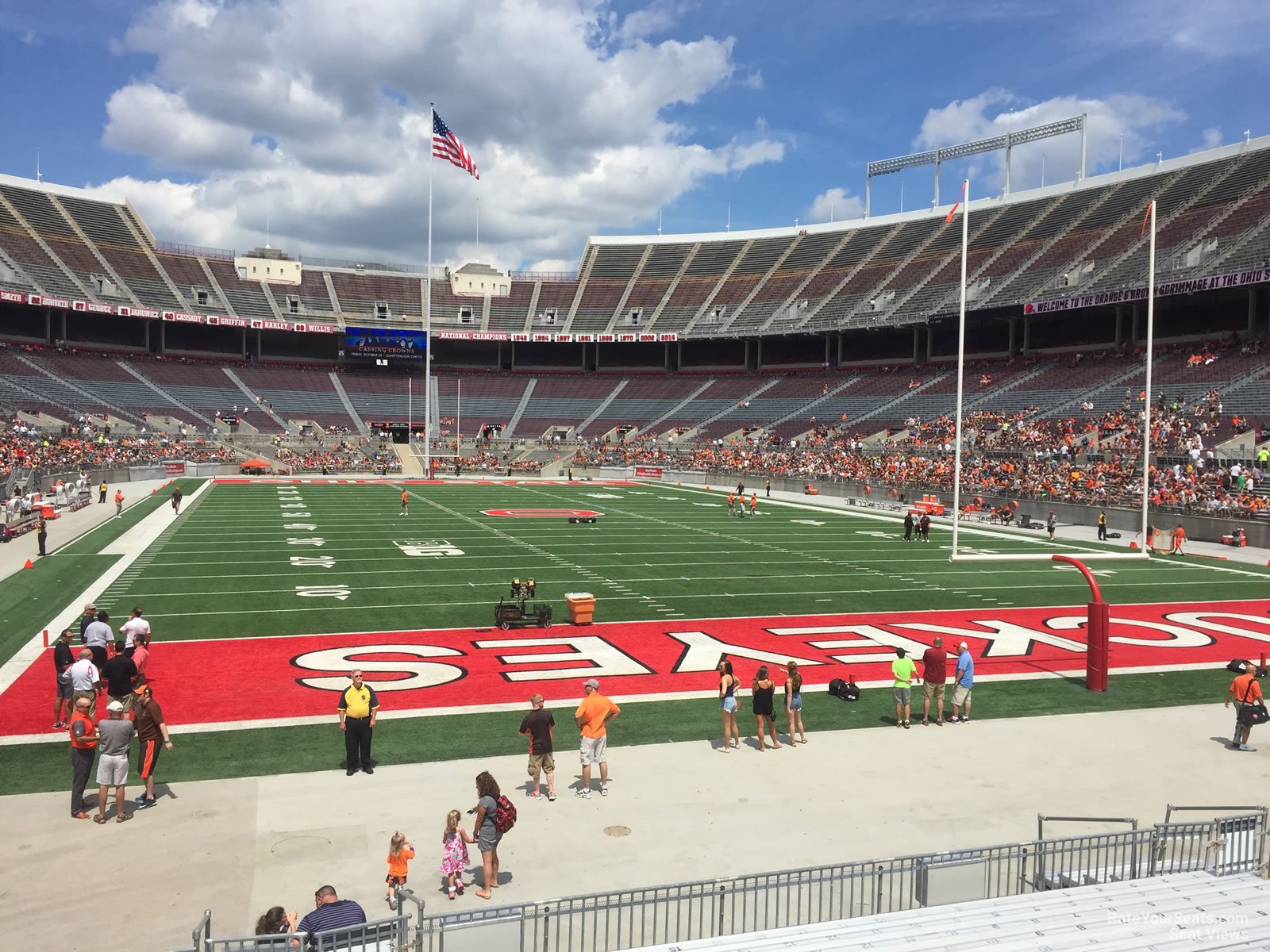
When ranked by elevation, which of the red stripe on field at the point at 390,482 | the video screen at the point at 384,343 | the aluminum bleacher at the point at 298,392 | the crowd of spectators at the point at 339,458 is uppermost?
the video screen at the point at 384,343

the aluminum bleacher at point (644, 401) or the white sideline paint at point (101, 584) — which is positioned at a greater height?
the aluminum bleacher at point (644, 401)

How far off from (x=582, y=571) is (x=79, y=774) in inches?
629

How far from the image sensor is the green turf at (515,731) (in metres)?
10.5

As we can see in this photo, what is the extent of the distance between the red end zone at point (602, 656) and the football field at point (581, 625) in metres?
0.06

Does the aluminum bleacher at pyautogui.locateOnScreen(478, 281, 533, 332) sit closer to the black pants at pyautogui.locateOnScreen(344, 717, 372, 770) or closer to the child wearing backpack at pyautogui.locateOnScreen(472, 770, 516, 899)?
the black pants at pyautogui.locateOnScreen(344, 717, 372, 770)

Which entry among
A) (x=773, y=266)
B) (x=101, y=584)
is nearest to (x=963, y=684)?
(x=101, y=584)

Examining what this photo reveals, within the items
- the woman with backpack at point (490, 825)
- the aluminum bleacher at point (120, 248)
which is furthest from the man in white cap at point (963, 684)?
the aluminum bleacher at point (120, 248)

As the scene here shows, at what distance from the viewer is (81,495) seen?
40.5 m

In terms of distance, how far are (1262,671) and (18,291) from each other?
7154cm

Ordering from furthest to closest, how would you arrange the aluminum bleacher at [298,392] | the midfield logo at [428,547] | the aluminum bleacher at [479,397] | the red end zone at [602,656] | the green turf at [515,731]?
1. the aluminum bleacher at [479,397]
2. the aluminum bleacher at [298,392]
3. the midfield logo at [428,547]
4. the red end zone at [602,656]
5. the green turf at [515,731]

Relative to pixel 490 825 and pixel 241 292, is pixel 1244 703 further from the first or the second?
pixel 241 292

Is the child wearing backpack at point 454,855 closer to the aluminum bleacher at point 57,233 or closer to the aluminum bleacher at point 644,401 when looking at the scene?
the aluminum bleacher at point 644,401

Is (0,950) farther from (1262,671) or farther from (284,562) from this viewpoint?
(284,562)

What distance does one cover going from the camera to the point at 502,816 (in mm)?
7914
